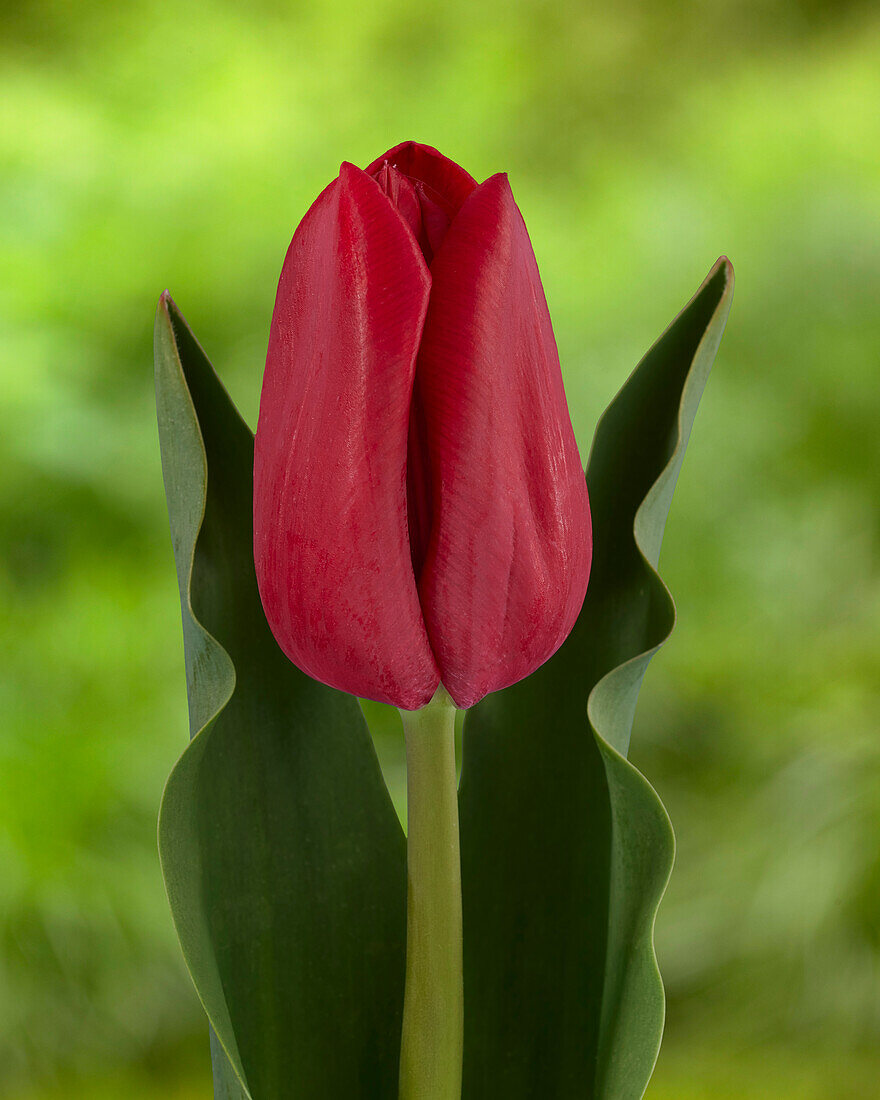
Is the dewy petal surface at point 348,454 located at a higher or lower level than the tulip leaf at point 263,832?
higher

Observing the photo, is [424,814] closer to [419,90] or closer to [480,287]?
[480,287]

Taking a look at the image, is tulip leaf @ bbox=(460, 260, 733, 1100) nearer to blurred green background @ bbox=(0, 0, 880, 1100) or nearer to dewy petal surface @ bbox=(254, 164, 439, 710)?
dewy petal surface @ bbox=(254, 164, 439, 710)

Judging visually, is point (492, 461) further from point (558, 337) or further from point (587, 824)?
point (558, 337)

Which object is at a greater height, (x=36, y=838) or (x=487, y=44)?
(x=487, y=44)

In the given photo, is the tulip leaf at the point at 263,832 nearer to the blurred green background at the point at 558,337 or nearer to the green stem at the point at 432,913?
the green stem at the point at 432,913

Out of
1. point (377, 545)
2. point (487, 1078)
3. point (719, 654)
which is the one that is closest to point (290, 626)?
point (377, 545)

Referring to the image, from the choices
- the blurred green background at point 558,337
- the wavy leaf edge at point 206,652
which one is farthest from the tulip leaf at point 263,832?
the blurred green background at point 558,337

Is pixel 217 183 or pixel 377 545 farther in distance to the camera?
pixel 217 183
